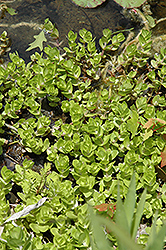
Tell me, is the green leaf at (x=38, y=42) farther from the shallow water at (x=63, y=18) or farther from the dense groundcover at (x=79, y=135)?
the dense groundcover at (x=79, y=135)

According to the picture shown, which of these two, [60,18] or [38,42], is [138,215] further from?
[60,18]

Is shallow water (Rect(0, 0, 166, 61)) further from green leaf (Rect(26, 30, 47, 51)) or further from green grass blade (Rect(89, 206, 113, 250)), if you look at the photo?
green grass blade (Rect(89, 206, 113, 250))

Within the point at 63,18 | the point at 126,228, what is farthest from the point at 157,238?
the point at 63,18

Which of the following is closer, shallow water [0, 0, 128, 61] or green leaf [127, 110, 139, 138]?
green leaf [127, 110, 139, 138]

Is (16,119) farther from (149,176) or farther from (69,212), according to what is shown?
(149,176)

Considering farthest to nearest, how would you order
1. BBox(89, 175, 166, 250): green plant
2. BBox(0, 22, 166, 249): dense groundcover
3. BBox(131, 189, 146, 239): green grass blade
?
BBox(0, 22, 166, 249): dense groundcover → BBox(131, 189, 146, 239): green grass blade → BBox(89, 175, 166, 250): green plant

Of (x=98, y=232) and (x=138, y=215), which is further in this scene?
(x=138, y=215)

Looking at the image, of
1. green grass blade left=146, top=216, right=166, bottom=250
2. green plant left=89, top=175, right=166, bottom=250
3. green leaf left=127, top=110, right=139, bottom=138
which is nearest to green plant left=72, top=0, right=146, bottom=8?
green leaf left=127, top=110, right=139, bottom=138

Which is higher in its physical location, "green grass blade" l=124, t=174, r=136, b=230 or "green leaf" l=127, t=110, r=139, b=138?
"green grass blade" l=124, t=174, r=136, b=230

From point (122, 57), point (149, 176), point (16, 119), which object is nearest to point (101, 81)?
point (122, 57)

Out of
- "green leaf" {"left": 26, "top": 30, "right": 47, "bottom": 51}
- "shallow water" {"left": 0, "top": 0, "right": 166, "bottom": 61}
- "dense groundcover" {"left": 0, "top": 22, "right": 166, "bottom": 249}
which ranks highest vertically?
"shallow water" {"left": 0, "top": 0, "right": 166, "bottom": 61}
